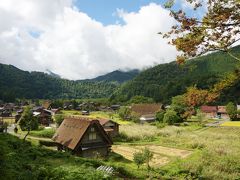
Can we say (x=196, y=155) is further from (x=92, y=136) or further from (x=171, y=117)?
(x=171, y=117)

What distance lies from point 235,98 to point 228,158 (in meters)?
96.9

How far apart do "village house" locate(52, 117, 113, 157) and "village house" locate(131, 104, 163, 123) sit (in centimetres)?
4483

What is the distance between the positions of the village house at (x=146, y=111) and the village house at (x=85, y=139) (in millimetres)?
44829

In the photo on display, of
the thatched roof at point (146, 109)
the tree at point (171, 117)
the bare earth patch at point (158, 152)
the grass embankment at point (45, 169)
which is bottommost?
the bare earth patch at point (158, 152)

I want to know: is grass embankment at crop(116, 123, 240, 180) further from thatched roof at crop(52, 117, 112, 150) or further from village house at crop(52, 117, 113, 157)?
thatched roof at crop(52, 117, 112, 150)

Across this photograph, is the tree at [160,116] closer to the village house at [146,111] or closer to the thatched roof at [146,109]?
the village house at [146,111]

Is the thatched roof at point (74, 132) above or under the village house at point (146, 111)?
under

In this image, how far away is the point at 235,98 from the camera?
4579 inches

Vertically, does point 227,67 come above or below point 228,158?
above

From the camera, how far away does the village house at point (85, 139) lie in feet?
95.9

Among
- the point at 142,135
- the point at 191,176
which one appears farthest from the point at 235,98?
the point at 191,176

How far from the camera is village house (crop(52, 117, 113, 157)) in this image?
29.2 metres

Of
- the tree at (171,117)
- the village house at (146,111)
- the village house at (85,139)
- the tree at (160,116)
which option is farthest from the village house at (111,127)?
the village house at (146,111)

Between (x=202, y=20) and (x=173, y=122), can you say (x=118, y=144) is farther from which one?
(x=202, y=20)
